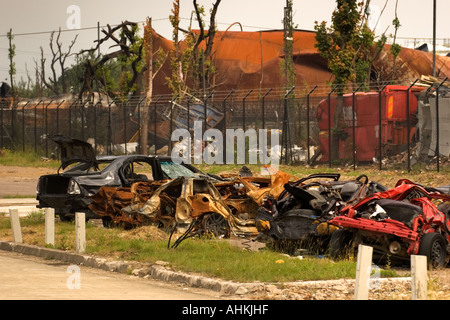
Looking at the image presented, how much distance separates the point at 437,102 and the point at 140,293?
70.6ft

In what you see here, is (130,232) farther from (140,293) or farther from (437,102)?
(437,102)

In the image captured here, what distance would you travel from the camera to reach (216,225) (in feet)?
55.8

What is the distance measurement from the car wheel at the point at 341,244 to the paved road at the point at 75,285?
9.61ft

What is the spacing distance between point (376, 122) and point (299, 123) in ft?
15.2

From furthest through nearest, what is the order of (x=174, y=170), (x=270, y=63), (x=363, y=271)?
(x=270, y=63) → (x=174, y=170) → (x=363, y=271)

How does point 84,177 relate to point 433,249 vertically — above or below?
above

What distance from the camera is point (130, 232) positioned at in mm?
17250

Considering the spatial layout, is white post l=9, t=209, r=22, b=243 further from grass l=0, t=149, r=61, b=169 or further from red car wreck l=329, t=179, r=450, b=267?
grass l=0, t=149, r=61, b=169

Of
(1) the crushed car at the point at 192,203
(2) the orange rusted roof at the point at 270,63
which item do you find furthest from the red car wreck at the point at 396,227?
(2) the orange rusted roof at the point at 270,63

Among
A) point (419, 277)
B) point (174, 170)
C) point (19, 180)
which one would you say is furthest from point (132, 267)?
point (19, 180)

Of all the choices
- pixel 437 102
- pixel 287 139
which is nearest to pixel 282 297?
pixel 437 102

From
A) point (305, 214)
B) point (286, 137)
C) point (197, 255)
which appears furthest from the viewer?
point (286, 137)

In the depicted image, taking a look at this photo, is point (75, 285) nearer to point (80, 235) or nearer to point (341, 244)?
point (80, 235)

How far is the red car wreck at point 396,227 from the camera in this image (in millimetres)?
13133
